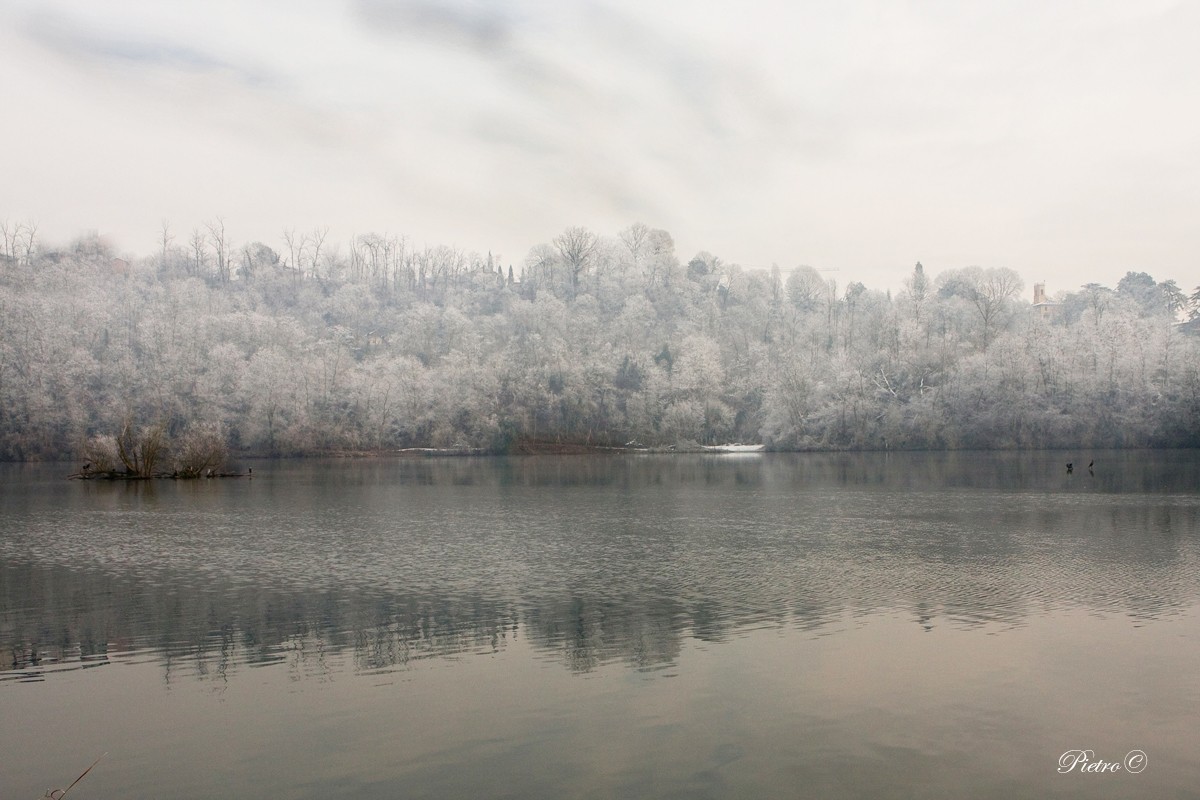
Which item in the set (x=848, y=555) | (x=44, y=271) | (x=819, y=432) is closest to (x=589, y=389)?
(x=819, y=432)

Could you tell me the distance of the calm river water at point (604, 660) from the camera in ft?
43.2

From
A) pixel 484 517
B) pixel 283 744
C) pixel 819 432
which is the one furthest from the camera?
pixel 819 432

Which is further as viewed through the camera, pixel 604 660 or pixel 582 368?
pixel 582 368

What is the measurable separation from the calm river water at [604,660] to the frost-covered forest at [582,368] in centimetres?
9366

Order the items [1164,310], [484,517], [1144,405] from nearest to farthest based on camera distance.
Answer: [484,517]
[1144,405]
[1164,310]

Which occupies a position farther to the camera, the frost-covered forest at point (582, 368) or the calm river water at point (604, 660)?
the frost-covered forest at point (582, 368)

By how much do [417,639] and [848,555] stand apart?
17.7 meters

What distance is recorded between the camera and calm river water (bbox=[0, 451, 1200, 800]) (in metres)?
13.2

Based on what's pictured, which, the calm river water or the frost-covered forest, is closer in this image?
the calm river water

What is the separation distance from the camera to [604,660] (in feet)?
61.7

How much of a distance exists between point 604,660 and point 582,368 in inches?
5184

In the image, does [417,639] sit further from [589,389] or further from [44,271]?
[44,271]

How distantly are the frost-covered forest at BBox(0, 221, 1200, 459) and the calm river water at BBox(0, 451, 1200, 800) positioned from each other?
9366 centimetres

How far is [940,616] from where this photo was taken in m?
22.6
